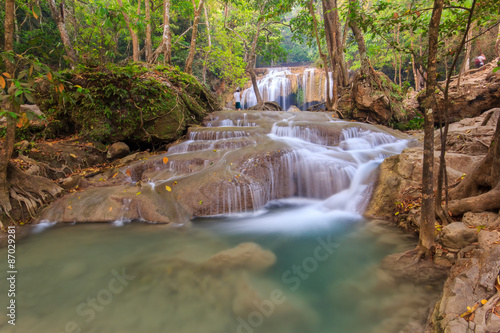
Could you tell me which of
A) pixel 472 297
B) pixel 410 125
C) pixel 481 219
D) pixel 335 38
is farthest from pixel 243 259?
pixel 335 38

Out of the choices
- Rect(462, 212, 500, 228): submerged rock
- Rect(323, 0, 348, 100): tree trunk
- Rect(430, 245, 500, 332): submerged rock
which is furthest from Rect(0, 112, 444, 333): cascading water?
Rect(323, 0, 348, 100): tree trunk

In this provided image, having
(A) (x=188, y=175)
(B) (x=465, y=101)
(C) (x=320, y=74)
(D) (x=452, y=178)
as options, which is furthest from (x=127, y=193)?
(C) (x=320, y=74)

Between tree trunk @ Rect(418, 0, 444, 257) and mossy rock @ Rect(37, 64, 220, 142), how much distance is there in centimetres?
701

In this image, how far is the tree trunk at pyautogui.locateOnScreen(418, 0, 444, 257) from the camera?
244 cm

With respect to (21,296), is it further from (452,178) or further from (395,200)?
(452,178)

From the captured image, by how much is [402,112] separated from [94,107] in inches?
483

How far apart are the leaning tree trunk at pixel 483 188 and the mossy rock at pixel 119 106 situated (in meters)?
7.27

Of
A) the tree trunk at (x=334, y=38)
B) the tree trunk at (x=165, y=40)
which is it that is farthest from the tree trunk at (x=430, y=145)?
the tree trunk at (x=334, y=38)

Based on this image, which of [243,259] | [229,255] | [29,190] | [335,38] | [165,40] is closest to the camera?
[243,259]

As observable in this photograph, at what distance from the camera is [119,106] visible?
741 cm

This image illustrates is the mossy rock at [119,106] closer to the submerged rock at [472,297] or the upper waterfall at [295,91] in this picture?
the submerged rock at [472,297]

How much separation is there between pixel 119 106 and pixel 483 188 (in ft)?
27.6

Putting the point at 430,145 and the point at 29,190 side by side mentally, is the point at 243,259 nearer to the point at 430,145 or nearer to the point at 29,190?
the point at 430,145

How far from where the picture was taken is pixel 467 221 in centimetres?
292
